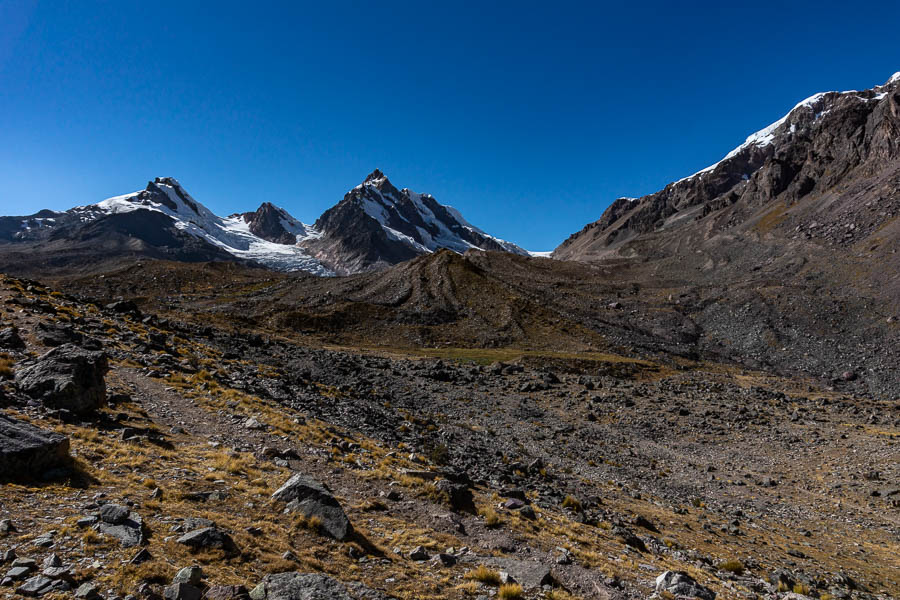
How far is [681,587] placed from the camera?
37.4 ft

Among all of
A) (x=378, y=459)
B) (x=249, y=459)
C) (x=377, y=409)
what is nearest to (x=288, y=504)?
(x=249, y=459)

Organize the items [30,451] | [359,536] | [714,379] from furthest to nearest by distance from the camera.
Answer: [714,379], [359,536], [30,451]

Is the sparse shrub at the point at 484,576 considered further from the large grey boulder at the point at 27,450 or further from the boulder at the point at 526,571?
the large grey boulder at the point at 27,450

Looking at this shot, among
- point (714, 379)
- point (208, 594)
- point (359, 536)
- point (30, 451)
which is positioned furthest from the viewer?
point (714, 379)

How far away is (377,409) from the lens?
3150cm

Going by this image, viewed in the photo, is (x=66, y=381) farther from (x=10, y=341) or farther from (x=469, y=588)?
(x=469, y=588)

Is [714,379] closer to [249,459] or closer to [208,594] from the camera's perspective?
[249,459]

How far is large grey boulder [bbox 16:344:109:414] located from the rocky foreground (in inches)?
3.0

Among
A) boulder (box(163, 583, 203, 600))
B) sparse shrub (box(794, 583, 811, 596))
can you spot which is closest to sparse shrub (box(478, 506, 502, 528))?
boulder (box(163, 583, 203, 600))

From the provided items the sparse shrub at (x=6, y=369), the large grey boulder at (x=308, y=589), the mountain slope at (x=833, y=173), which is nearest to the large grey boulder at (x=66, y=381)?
the sparse shrub at (x=6, y=369)

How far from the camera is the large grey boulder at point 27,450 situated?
9898 millimetres

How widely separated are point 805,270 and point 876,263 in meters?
16.3

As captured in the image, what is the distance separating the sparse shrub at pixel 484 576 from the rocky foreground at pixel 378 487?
5 cm

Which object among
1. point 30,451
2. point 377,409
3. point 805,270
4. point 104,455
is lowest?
point 377,409
